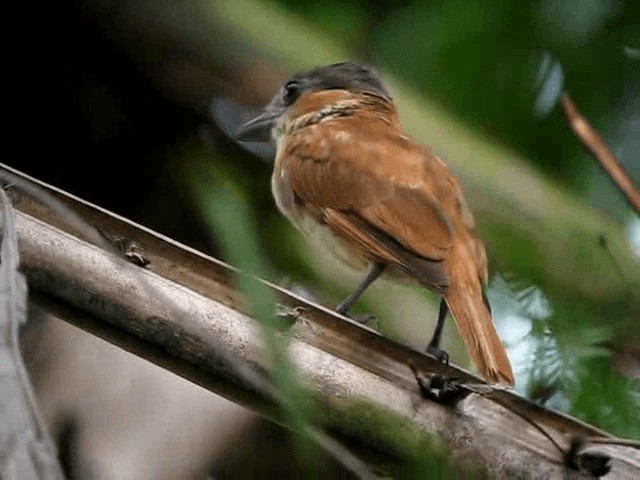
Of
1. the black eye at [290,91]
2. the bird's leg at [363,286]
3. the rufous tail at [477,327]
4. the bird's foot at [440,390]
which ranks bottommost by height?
the bird's leg at [363,286]

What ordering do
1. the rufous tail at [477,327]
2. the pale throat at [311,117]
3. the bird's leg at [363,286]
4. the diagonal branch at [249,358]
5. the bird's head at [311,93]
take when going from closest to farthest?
the diagonal branch at [249,358], the rufous tail at [477,327], the bird's leg at [363,286], the bird's head at [311,93], the pale throat at [311,117]

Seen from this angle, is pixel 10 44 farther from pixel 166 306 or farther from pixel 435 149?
pixel 166 306

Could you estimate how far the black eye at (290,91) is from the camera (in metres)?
1.24

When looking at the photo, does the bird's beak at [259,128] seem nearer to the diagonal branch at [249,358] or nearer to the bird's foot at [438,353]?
the bird's foot at [438,353]

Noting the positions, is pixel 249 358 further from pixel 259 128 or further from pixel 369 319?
pixel 259 128

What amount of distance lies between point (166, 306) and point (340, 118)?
0.73 metres

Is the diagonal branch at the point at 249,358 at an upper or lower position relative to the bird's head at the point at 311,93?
lower

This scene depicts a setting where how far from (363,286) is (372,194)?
13cm

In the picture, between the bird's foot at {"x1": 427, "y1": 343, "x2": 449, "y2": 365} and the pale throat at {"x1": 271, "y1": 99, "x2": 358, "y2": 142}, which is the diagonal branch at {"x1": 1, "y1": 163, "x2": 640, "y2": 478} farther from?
the pale throat at {"x1": 271, "y1": 99, "x2": 358, "y2": 142}

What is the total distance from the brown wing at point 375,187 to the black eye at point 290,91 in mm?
51

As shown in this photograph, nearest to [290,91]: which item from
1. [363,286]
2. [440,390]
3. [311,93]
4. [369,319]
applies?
[311,93]

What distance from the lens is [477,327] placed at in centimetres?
99

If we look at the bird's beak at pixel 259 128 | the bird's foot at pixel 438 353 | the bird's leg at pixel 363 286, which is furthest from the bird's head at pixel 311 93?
the bird's foot at pixel 438 353

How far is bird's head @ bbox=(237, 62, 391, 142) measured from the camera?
1.20 meters
